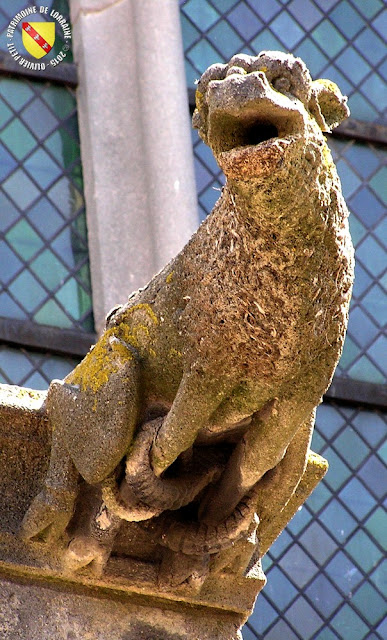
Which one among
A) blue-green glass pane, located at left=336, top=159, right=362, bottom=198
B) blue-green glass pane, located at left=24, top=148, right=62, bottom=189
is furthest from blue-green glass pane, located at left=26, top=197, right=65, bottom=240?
blue-green glass pane, located at left=336, top=159, right=362, bottom=198

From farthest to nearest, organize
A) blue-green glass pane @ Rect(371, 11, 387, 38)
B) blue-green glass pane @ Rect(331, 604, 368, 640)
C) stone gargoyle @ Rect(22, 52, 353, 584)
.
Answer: blue-green glass pane @ Rect(371, 11, 387, 38), blue-green glass pane @ Rect(331, 604, 368, 640), stone gargoyle @ Rect(22, 52, 353, 584)

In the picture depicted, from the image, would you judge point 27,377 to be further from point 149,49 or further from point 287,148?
point 287,148

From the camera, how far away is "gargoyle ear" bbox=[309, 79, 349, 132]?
482 cm

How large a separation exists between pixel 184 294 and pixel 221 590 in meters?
1.21

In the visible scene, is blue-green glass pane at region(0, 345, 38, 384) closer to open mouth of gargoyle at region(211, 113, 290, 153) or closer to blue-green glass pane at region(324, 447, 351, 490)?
blue-green glass pane at region(324, 447, 351, 490)

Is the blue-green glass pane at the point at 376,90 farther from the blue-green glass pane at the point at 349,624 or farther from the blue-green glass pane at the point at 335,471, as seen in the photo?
the blue-green glass pane at the point at 349,624

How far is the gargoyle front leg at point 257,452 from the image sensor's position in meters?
4.99

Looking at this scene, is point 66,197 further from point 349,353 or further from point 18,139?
point 349,353

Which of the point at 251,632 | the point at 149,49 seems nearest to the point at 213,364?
the point at 251,632

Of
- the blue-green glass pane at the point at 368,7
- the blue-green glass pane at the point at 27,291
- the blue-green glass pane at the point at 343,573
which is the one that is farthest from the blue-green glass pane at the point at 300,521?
the blue-green glass pane at the point at 368,7

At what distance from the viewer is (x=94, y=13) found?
9.91 m

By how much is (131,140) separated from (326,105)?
187 inches

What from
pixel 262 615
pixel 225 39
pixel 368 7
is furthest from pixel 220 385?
pixel 368 7

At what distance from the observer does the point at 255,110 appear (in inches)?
179
